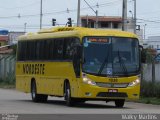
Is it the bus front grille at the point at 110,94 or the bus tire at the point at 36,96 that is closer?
the bus front grille at the point at 110,94

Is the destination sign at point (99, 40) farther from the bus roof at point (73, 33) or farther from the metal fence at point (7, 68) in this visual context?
the metal fence at point (7, 68)

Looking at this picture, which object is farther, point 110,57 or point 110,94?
point 110,57

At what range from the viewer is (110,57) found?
25.8 metres

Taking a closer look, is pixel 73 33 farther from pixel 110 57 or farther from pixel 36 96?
pixel 36 96

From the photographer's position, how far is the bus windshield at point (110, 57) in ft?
84.1

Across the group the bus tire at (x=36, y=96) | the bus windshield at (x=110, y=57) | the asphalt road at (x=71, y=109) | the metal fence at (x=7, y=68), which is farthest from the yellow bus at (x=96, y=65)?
the metal fence at (x=7, y=68)

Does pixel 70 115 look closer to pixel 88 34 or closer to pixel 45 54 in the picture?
pixel 88 34

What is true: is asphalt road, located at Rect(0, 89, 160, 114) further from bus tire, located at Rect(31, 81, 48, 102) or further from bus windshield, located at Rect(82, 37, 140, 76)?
bus tire, located at Rect(31, 81, 48, 102)

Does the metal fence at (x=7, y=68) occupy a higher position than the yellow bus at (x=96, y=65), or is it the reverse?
the yellow bus at (x=96, y=65)

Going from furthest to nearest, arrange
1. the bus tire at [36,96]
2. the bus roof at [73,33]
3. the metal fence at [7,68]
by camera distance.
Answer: the metal fence at [7,68]
the bus tire at [36,96]
the bus roof at [73,33]

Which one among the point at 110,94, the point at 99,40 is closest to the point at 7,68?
the point at 99,40

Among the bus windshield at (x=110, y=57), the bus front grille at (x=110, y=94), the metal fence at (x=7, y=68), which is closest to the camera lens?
the bus front grille at (x=110, y=94)

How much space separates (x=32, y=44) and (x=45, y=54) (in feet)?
6.72

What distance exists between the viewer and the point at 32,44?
3116cm
